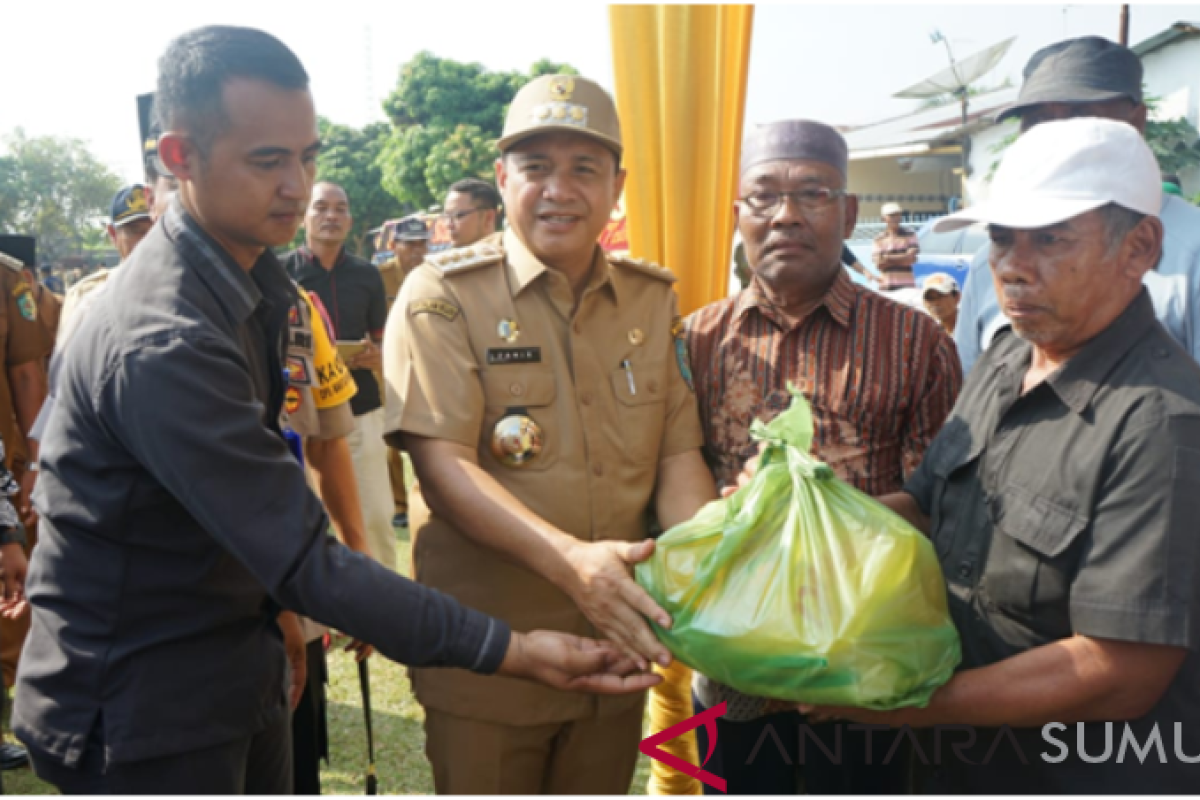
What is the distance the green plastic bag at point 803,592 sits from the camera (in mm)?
1643

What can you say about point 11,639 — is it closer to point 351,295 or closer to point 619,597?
point 351,295

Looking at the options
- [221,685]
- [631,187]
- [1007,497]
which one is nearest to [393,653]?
[221,685]

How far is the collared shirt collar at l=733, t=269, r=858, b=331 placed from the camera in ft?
8.32

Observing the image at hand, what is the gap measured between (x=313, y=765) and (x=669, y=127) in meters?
2.45

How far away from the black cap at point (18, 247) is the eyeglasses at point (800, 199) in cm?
403

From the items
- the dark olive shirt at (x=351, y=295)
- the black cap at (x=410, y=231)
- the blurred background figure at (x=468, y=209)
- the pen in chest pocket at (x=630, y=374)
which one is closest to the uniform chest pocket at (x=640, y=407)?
the pen in chest pocket at (x=630, y=374)

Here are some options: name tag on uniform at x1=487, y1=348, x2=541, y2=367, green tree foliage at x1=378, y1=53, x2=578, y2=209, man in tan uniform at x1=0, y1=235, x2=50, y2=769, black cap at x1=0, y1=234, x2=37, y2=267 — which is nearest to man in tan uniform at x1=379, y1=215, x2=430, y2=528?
black cap at x1=0, y1=234, x2=37, y2=267

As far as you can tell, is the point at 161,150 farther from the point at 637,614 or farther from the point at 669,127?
the point at 669,127

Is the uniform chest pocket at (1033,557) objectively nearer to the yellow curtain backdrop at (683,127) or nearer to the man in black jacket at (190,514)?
the man in black jacket at (190,514)

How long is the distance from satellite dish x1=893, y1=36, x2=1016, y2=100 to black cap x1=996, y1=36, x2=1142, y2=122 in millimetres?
23191

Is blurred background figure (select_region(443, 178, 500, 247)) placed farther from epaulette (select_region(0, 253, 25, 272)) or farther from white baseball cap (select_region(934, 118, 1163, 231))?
white baseball cap (select_region(934, 118, 1163, 231))

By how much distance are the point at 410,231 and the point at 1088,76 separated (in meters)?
6.09

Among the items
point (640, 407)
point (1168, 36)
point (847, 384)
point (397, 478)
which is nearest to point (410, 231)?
point (397, 478)

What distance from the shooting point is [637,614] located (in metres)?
1.98
